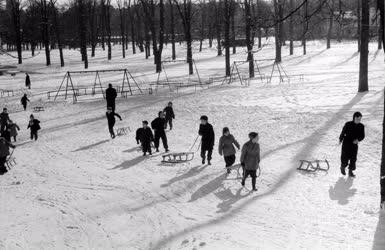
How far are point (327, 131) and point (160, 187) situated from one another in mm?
7447

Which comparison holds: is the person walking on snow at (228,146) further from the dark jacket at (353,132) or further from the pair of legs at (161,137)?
the pair of legs at (161,137)

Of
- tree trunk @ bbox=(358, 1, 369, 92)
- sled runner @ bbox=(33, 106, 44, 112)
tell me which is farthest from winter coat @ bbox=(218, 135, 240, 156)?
sled runner @ bbox=(33, 106, 44, 112)

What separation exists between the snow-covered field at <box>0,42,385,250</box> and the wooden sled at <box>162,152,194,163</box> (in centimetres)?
35

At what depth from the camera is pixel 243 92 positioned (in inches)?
1122

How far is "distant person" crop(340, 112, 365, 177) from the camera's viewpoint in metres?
11.9

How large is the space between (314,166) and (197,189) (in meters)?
3.64

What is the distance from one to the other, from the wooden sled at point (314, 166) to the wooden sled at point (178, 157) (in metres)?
3.52

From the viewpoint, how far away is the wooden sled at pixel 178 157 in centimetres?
1457

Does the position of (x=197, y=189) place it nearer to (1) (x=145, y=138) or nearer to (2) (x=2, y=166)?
(1) (x=145, y=138)

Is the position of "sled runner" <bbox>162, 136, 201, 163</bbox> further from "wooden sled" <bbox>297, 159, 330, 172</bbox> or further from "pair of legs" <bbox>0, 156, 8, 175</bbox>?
"pair of legs" <bbox>0, 156, 8, 175</bbox>

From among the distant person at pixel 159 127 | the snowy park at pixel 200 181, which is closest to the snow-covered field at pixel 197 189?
the snowy park at pixel 200 181

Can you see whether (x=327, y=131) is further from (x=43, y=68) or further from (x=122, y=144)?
(x=43, y=68)

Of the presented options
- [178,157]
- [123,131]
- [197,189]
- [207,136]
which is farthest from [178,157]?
[123,131]

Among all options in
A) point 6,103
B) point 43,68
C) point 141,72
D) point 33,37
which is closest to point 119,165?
point 6,103
